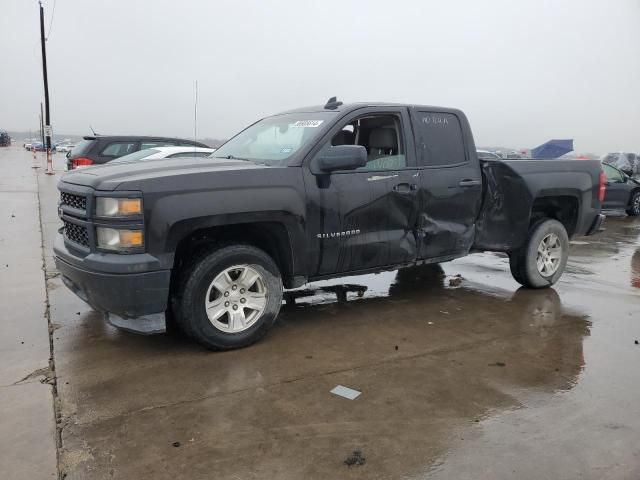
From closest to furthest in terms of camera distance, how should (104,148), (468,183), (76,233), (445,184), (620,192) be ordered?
(76,233) → (445,184) → (468,183) → (104,148) → (620,192)

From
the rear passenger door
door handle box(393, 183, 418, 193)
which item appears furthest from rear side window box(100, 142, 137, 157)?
door handle box(393, 183, 418, 193)

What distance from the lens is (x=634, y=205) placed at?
14.5m

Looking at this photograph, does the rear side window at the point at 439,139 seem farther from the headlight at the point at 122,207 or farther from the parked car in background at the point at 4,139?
the parked car in background at the point at 4,139

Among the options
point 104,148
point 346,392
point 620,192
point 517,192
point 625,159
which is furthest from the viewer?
point 625,159

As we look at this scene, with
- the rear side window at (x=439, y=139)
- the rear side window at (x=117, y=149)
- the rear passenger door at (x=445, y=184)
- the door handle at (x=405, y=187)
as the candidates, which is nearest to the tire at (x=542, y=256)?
the rear passenger door at (x=445, y=184)

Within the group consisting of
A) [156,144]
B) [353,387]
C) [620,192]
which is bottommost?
[353,387]

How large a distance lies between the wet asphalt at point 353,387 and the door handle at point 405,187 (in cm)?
123

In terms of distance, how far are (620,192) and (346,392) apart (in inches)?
528

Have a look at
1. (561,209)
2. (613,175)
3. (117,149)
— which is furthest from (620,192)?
(117,149)

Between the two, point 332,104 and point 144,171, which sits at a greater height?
point 332,104

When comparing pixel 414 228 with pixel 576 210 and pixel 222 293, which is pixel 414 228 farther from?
pixel 576 210

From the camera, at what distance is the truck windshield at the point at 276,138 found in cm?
443

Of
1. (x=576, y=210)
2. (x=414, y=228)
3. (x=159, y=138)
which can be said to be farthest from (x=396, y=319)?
(x=159, y=138)

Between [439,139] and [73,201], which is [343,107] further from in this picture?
[73,201]
